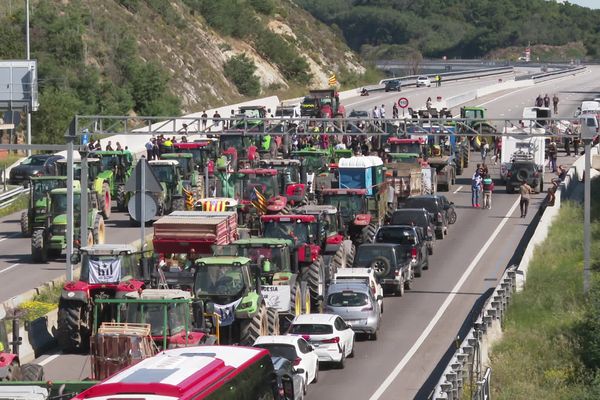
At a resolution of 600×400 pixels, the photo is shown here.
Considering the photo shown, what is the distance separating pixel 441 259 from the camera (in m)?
44.6

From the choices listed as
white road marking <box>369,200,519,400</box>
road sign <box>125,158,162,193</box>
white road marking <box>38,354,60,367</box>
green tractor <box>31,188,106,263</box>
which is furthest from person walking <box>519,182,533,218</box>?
white road marking <box>38,354,60,367</box>

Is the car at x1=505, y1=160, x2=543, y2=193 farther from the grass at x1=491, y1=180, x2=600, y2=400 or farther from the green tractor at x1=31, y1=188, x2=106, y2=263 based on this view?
the green tractor at x1=31, y1=188, x2=106, y2=263

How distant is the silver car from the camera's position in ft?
107

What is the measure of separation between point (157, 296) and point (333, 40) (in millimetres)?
117395

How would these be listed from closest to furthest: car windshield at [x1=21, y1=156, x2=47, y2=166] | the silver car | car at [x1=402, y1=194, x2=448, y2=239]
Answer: the silver car < car at [x1=402, y1=194, x2=448, y2=239] < car windshield at [x1=21, y1=156, x2=47, y2=166]

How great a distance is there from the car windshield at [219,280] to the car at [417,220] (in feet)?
51.4

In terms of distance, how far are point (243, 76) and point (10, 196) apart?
53543 mm

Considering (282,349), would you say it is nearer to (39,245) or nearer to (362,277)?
(362,277)

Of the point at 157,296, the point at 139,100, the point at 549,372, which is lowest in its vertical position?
the point at 549,372

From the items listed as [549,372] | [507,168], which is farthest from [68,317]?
[507,168]

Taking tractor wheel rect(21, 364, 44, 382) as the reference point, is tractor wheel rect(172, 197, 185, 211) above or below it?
above

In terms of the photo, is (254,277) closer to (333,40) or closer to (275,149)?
(275,149)

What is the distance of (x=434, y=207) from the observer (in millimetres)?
48156

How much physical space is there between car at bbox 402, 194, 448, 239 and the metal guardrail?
12986 mm
